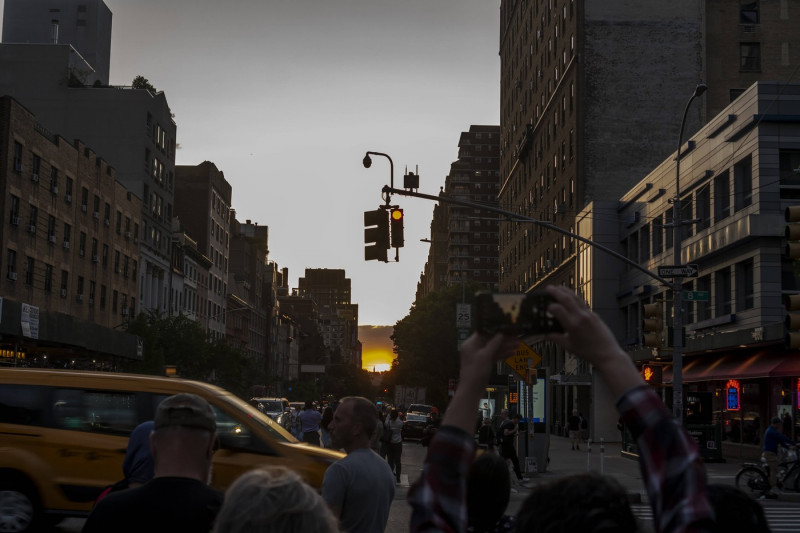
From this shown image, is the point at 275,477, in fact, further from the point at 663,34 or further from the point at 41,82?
the point at 41,82

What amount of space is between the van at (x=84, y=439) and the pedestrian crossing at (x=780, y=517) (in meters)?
6.49

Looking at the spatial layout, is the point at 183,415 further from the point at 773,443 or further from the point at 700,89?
the point at 700,89

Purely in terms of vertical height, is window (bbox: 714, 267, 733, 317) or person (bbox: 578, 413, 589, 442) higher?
window (bbox: 714, 267, 733, 317)

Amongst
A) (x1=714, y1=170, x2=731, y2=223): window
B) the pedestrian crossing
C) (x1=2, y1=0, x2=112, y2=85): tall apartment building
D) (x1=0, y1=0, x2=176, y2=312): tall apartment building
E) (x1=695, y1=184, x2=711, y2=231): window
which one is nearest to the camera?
the pedestrian crossing

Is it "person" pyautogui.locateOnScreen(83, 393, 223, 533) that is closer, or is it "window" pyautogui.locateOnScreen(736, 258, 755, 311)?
"person" pyautogui.locateOnScreen(83, 393, 223, 533)

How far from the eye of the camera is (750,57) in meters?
57.7

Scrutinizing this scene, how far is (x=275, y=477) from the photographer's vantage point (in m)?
2.52

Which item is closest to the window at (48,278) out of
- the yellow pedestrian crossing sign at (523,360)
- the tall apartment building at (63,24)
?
the yellow pedestrian crossing sign at (523,360)

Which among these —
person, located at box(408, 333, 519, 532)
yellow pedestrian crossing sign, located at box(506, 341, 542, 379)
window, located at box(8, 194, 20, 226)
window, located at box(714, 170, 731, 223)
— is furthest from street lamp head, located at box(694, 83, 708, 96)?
window, located at box(8, 194, 20, 226)

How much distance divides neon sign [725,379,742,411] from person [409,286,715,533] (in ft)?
128

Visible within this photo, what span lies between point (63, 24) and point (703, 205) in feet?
354

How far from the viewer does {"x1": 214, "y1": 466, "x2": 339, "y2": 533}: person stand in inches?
94.8

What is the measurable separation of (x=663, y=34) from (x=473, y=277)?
366ft

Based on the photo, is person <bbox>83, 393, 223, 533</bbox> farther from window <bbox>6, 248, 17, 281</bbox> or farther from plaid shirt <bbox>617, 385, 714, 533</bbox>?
window <bbox>6, 248, 17, 281</bbox>
